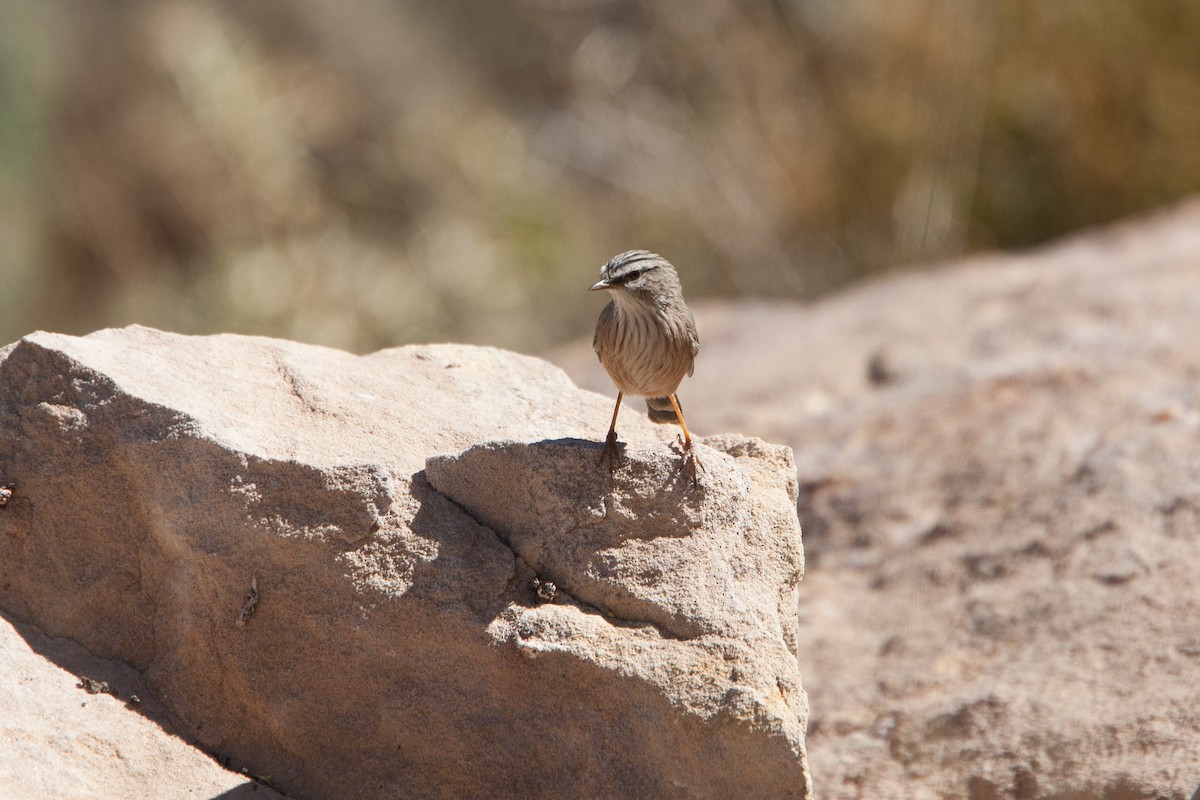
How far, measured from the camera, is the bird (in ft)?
14.1

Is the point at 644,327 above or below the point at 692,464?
above

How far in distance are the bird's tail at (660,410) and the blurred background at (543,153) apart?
7.76 metres

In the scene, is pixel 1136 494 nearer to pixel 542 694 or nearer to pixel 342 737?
pixel 542 694

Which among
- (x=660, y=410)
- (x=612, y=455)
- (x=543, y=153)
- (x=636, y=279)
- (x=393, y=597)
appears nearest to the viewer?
(x=393, y=597)

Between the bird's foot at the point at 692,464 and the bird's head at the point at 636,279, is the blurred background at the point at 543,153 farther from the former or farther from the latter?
the bird's foot at the point at 692,464

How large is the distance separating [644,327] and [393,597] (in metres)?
1.30

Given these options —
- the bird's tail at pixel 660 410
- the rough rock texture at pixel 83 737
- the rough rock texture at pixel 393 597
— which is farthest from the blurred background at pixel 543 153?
the rough rock texture at pixel 83 737

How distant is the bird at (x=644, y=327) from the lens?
4.29 meters

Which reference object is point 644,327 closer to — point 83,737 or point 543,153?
point 83,737

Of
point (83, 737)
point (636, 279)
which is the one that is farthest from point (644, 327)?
point (83, 737)

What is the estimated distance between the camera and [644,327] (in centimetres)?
430

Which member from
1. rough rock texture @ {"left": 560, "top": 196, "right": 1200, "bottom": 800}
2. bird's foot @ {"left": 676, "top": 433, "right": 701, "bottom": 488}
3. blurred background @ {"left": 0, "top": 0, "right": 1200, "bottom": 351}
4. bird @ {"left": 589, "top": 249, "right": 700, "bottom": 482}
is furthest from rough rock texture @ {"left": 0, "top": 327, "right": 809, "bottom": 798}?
blurred background @ {"left": 0, "top": 0, "right": 1200, "bottom": 351}

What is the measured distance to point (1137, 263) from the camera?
337 inches

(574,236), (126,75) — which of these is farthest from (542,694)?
(126,75)
